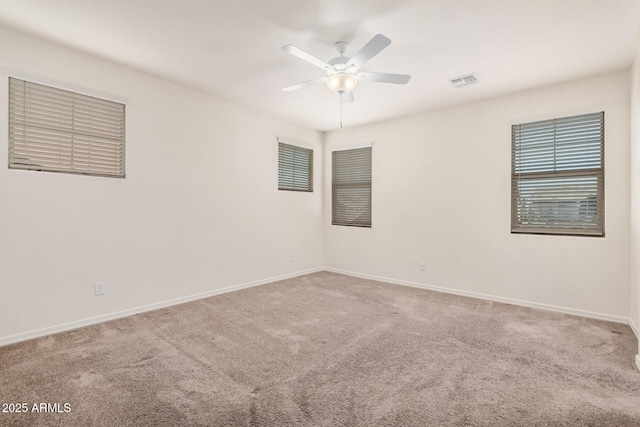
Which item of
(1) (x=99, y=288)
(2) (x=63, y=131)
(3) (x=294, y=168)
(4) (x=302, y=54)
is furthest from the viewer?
(3) (x=294, y=168)

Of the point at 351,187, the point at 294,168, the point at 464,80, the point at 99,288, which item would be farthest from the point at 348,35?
the point at 99,288

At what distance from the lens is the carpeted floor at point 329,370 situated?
1719mm

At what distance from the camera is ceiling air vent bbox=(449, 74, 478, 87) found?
3391 millimetres

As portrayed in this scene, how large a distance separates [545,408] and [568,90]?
3.43 m

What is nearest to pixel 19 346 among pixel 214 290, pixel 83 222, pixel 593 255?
pixel 83 222

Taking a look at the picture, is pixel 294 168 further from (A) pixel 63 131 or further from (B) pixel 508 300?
(B) pixel 508 300

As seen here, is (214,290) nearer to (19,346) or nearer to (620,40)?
(19,346)

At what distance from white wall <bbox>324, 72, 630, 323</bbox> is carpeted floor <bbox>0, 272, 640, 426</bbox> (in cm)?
47

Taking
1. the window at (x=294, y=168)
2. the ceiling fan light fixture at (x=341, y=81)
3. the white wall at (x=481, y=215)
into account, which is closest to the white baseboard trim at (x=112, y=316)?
A: the window at (x=294, y=168)

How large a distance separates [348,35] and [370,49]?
0.48m

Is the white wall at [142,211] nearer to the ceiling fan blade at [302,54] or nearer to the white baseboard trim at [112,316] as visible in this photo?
the white baseboard trim at [112,316]

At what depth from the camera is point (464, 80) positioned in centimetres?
347

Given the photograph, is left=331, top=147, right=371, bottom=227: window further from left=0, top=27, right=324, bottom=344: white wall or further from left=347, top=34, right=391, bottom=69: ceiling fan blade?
left=347, top=34, right=391, bottom=69: ceiling fan blade

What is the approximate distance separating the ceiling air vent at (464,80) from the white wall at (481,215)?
706mm
